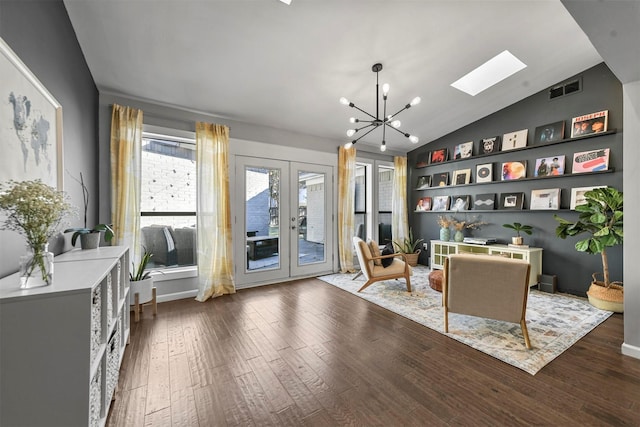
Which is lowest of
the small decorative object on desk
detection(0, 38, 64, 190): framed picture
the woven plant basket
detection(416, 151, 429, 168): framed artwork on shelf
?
the woven plant basket

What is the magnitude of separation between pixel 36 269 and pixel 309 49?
2.88 meters

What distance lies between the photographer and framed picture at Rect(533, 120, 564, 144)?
3.83 metres

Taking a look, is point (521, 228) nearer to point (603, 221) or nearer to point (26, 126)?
point (603, 221)

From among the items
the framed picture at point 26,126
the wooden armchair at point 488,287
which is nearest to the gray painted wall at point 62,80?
the framed picture at point 26,126

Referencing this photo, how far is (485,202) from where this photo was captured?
4711 millimetres

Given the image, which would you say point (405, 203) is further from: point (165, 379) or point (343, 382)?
point (165, 379)

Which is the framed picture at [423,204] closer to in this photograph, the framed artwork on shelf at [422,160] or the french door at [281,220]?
the framed artwork on shelf at [422,160]

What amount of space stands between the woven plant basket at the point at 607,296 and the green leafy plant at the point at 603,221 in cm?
8

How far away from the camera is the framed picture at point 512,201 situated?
4.24 m

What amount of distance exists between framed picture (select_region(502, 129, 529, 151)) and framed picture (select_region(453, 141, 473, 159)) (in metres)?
0.56

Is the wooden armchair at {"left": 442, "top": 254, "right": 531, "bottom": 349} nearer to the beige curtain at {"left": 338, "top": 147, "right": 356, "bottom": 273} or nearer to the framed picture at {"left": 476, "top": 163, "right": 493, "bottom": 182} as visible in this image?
the beige curtain at {"left": 338, "top": 147, "right": 356, "bottom": 273}

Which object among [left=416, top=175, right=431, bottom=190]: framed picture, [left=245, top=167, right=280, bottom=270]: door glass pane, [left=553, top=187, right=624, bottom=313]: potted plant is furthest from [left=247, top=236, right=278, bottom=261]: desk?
[left=553, top=187, right=624, bottom=313]: potted plant

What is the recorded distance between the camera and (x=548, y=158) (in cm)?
396

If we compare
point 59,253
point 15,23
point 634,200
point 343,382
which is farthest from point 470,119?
point 59,253
